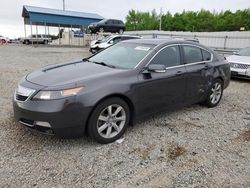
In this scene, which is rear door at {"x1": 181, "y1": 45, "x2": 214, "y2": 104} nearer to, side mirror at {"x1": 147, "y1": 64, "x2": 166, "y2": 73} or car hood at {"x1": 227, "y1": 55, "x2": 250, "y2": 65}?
side mirror at {"x1": 147, "y1": 64, "x2": 166, "y2": 73}

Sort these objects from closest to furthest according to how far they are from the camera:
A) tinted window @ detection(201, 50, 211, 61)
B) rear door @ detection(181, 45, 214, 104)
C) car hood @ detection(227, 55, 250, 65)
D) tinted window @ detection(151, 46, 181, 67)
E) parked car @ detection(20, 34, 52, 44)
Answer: tinted window @ detection(151, 46, 181, 67) < rear door @ detection(181, 45, 214, 104) < tinted window @ detection(201, 50, 211, 61) < car hood @ detection(227, 55, 250, 65) < parked car @ detection(20, 34, 52, 44)

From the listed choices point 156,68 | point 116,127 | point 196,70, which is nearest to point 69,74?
point 116,127

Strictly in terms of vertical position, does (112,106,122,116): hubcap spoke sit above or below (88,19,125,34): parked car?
below

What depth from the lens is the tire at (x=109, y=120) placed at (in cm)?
362

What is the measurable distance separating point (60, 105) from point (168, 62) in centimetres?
220

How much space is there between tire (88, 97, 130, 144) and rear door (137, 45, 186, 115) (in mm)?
332

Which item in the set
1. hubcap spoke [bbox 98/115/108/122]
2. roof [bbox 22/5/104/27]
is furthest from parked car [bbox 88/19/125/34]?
hubcap spoke [bbox 98/115/108/122]

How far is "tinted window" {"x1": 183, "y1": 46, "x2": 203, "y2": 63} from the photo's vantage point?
16.5 feet

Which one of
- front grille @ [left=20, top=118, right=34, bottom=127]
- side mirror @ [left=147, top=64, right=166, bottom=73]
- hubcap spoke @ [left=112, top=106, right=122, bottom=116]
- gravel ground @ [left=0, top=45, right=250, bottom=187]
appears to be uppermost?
side mirror @ [left=147, top=64, right=166, bottom=73]

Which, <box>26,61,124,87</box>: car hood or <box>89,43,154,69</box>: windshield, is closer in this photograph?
<box>26,61,124,87</box>: car hood

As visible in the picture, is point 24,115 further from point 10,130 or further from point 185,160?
point 185,160

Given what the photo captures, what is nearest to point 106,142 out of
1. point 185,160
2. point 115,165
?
point 115,165

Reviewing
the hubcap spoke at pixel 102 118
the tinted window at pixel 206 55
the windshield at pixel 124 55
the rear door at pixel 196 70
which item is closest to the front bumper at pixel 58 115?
the hubcap spoke at pixel 102 118

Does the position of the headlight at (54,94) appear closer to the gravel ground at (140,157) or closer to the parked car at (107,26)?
the gravel ground at (140,157)
